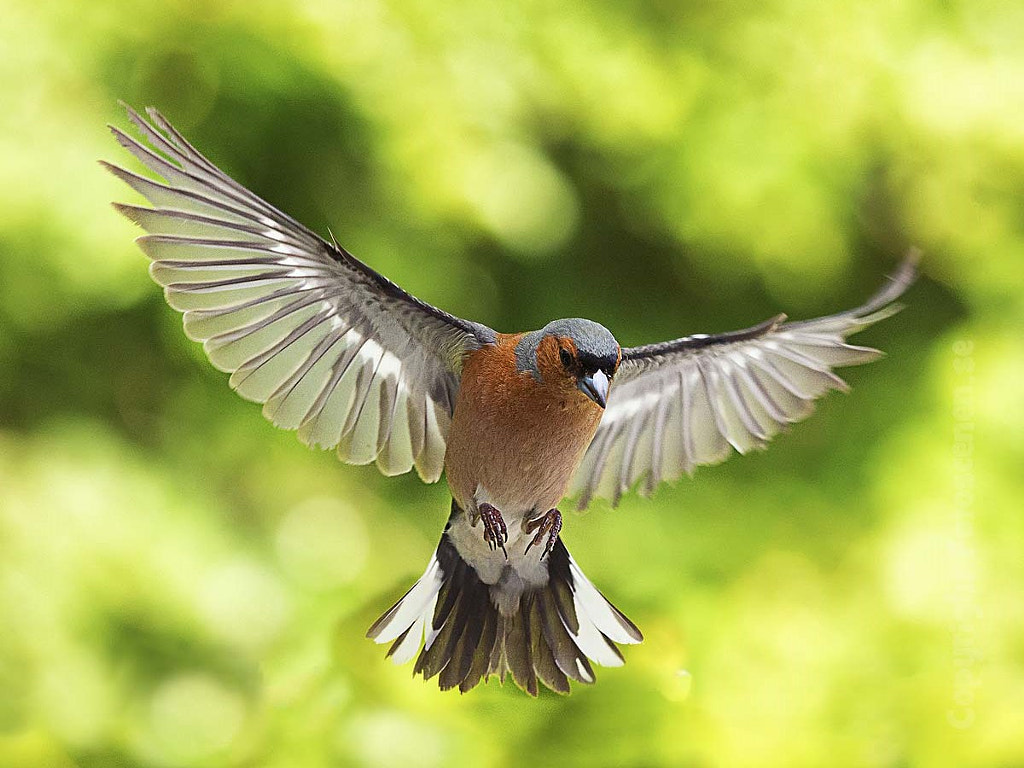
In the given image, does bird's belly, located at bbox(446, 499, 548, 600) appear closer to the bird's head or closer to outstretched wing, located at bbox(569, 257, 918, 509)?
outstretched wing, located at bbox(569, 257, 918, 509)

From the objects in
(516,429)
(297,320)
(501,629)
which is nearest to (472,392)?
(516,429)

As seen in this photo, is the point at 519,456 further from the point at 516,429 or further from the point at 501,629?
the point at 501,629

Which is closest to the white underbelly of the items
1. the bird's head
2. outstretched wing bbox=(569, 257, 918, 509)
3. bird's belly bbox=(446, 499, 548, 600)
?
bird's belly bbox=(446, 499, 548, 600)

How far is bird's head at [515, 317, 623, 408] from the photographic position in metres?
0.88

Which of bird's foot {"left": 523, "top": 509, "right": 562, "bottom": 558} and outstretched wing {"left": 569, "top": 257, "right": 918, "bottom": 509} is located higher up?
outstretched wing {"left": 569, "top": 257, "right": 918, "bottom": 509}

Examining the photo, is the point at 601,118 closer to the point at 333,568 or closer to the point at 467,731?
the point at 333,568

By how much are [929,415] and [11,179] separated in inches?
79.5

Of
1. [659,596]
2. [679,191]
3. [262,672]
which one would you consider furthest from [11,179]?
[659,596]

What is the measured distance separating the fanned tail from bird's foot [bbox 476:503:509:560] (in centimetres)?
16

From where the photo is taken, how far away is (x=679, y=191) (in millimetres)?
2182

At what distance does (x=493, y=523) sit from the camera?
1087mm

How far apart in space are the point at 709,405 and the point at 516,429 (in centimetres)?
44

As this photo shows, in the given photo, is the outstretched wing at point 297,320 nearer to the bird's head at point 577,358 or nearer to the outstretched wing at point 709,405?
the bird's head at point 577,358

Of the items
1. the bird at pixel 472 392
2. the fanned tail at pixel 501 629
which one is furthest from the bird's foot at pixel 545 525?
the fanned tail at pixel 501 629
